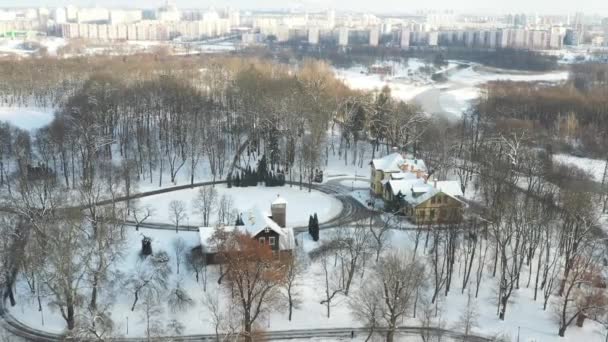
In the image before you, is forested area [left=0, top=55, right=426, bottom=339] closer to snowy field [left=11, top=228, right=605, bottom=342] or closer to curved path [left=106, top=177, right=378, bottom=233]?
snowy field [left=11, top=228, right=605, bottom=342]

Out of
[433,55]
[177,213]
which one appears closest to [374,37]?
[433,55]

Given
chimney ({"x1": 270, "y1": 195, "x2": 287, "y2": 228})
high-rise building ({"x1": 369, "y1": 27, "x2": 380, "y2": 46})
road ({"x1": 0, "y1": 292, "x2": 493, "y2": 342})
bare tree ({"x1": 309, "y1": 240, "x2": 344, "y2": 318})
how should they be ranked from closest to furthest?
1. road ({"x1": 0, "y1": 292, "x2": 493, "y2": 342})
2. bare tree ({"x1": 309, "y1": 240, "x2": 344, "y2": 318})
3. chimney ({"x1": 270, "y1": 195, "x2": 287, "y2": 228})
4. high-rise building ({"x1": 369, "y1": 27, "x2": 380, "y2": 46})

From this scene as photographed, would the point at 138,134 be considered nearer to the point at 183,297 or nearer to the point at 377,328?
the point at 183,297

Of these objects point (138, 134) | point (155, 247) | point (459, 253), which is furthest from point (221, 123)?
point (459, 253)

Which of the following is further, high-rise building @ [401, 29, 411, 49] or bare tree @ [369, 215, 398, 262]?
high-rise building @ [401, 29, 411, 49]

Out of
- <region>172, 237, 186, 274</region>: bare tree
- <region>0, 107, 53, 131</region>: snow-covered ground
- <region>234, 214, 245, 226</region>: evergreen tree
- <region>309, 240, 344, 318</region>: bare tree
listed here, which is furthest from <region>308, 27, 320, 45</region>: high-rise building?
<region>309, 240, 344, 318</region>: bare tree

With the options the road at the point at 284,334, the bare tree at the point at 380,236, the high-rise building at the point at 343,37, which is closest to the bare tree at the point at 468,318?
the road at the point at 284,334

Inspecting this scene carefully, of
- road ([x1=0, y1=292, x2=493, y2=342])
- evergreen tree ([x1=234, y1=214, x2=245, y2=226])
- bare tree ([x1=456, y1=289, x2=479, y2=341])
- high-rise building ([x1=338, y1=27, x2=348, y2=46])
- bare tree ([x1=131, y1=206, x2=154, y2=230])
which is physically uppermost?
high-rise building ([x1=338, y1=27, x2=348, y2=46])
